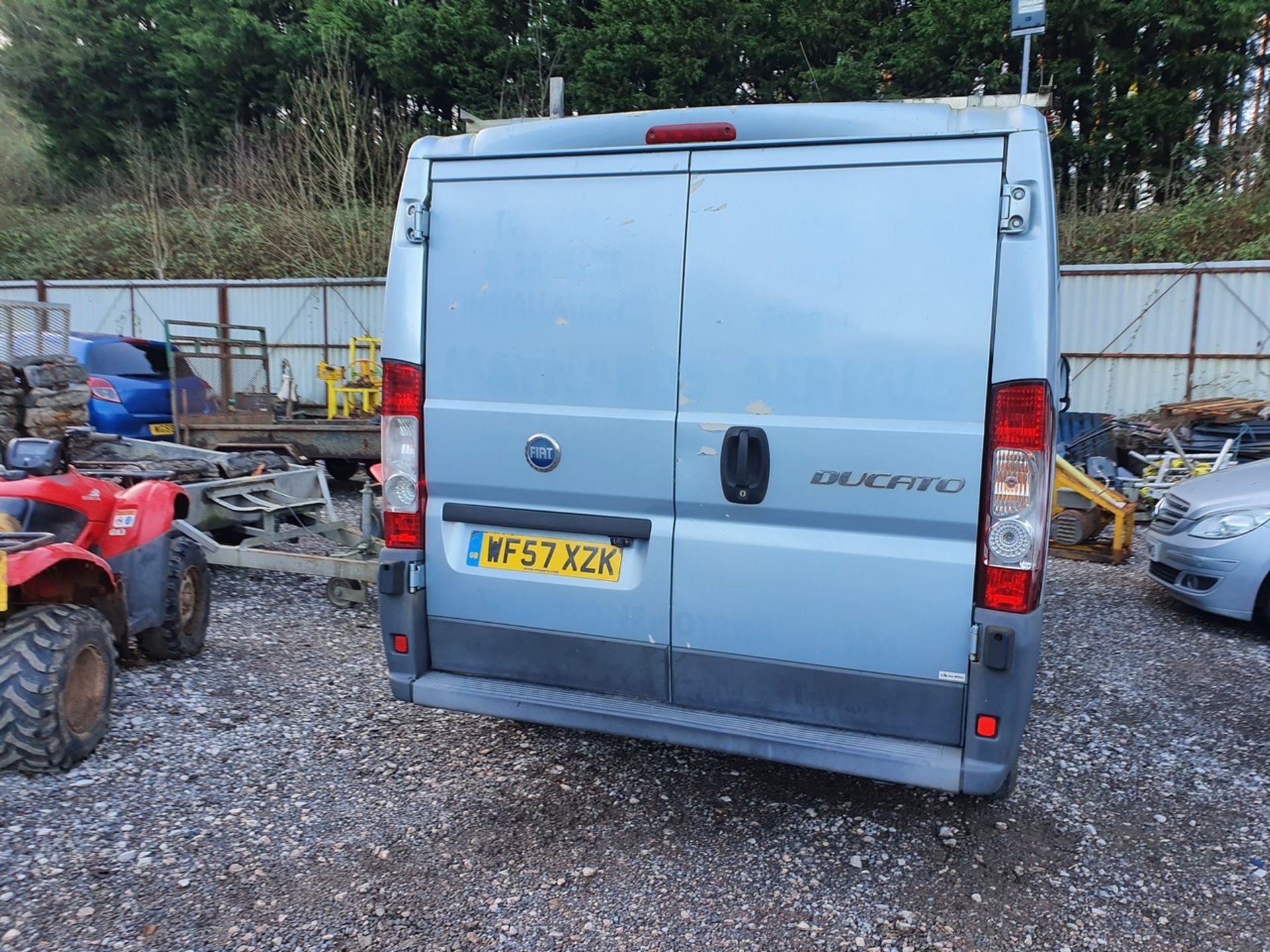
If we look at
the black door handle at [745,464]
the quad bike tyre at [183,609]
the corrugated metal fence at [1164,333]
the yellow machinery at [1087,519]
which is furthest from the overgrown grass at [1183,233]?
the quad bike tyre at [183,609]

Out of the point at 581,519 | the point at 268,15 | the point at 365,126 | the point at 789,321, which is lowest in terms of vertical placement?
the point at 581,519

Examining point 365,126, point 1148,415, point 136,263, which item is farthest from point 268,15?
point 1148,415

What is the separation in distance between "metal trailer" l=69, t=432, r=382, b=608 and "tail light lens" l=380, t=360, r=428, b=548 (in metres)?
2.48

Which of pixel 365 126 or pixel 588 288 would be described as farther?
pixel 365 126

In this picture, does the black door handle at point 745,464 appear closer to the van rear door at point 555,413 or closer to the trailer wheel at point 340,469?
the van rear door at point 555,413

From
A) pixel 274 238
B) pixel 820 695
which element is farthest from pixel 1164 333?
pixel 274 238

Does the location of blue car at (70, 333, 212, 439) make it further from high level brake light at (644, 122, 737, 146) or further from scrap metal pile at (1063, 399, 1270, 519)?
scrap metal pile at (1063, 399, 1270, 519)

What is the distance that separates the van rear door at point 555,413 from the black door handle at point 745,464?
8.4 inches

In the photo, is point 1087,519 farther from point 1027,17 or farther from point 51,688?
point 51,688

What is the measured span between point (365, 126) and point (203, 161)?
270 inches

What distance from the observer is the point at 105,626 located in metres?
3.85

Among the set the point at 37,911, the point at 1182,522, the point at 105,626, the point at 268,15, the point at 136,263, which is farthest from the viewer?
the point at 268,15

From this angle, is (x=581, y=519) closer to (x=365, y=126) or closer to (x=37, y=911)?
(x=37, y=911)

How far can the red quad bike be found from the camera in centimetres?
340
